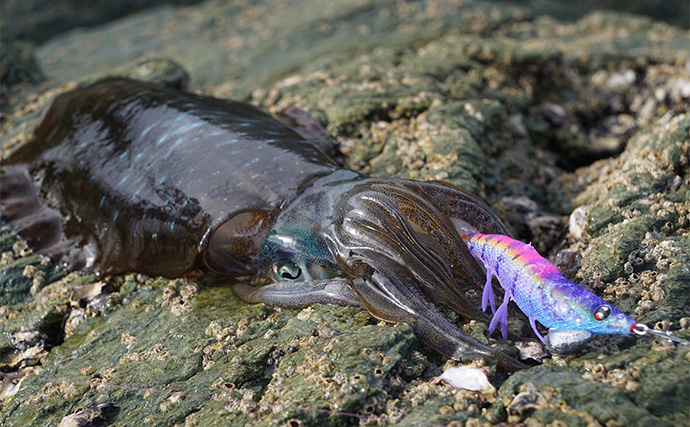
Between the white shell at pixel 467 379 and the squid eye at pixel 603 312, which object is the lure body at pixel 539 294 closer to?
the squid eye at pixel 603 312

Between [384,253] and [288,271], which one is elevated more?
[384,253]

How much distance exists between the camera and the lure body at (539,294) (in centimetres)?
196

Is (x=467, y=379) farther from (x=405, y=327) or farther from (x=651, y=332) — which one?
(x=651, y=332)

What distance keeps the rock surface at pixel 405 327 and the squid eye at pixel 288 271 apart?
0.70ft

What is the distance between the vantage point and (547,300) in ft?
6.77

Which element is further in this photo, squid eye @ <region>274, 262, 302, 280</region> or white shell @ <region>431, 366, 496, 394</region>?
squid eye @ <region>274, 262, 302, 280</region>

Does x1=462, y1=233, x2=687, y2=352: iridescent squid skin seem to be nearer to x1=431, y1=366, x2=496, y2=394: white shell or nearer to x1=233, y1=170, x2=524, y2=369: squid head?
x1=233, y1=170, x2=524, y2=369: squid head

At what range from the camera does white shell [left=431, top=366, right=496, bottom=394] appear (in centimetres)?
195

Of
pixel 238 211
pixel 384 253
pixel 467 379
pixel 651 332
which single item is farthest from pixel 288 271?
pixel 651 332

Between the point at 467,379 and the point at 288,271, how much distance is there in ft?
3.50

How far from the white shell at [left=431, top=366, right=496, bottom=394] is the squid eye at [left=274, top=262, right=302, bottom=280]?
918 millimetres

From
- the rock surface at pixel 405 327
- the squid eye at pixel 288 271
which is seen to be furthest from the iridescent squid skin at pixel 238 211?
the rock surface at pixel 405 327

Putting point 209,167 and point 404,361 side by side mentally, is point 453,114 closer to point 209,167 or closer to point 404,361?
point 209,167

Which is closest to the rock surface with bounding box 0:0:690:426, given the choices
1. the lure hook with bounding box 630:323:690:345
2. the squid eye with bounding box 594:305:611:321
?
the lure hook with bounding box 630:323:690:345
